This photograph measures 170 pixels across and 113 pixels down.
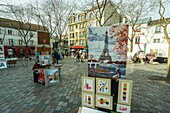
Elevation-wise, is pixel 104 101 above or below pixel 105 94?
below

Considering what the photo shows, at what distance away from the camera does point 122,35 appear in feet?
6.67

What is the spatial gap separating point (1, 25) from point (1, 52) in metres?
22.1

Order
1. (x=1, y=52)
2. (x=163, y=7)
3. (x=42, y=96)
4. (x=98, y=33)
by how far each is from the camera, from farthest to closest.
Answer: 1. (x=1, y=52)
2. (x=163, y=7)
3. (x=42, y=96)
4. (x=98, y=33)

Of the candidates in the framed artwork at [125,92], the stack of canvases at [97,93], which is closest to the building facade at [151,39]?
the framed artwork at [125,92]

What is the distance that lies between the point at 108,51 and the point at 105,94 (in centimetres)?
95

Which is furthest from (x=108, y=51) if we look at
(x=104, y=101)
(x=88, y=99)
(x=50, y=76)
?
(x=50, y=76)

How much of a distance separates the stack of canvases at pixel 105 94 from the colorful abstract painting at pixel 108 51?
0.51ft

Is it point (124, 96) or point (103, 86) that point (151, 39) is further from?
point (103, 86)

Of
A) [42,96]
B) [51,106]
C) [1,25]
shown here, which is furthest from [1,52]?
[1,25]

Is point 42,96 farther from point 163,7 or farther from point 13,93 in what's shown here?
point 163,7

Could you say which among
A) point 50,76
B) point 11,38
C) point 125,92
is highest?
point 11,38

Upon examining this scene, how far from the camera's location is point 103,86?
2.14m

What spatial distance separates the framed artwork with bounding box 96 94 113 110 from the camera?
212 centimetres

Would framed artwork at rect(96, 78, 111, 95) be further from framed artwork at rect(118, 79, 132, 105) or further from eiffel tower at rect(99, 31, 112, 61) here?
eiffel tower at rect(99, 31, 112, 61)
